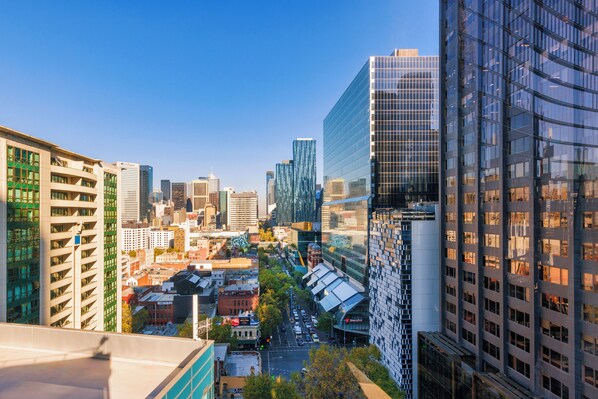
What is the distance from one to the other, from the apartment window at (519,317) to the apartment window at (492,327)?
1210 mm

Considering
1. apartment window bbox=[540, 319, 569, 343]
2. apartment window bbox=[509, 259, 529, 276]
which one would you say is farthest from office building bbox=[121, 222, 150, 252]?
apartment window bbox=[540, 319, 569, 343]

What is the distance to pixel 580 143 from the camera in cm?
1032

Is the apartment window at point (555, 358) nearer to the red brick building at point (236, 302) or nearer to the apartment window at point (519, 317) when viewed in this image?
the apartment window at point (519, 317)

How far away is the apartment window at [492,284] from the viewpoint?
15156mm

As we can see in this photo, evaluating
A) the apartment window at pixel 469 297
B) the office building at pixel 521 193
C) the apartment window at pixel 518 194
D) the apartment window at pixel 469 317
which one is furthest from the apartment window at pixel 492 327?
the apartment window at pixel 518 194

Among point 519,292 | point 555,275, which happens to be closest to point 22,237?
point 519,292

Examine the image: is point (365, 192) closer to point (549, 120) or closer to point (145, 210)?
point (549, 120)

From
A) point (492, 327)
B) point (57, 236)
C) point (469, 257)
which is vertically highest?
point (57, 236)

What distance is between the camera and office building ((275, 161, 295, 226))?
153625mm

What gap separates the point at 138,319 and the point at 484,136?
3655 cm

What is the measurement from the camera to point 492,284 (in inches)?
612

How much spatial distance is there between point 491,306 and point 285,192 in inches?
5667

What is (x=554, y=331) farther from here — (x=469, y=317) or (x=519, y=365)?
(x=469, y=317)

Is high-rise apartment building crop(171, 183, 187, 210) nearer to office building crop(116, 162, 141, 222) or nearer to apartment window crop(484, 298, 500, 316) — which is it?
office building crop(116, 162, 141, 222)
